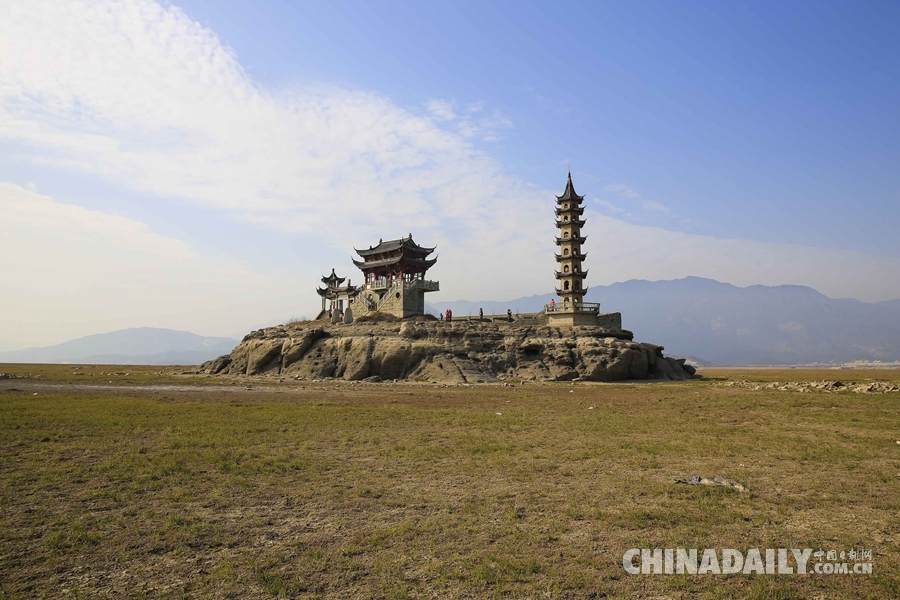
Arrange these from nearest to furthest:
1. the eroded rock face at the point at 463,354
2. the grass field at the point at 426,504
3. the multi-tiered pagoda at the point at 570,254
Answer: the grass field at the point at 426,504 → the eroded rock face at the point at 463,354 → the multi-tiered pagoda at the point at 570,254

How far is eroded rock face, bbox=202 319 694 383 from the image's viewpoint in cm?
4978

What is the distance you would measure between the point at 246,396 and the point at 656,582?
31824 millimetres

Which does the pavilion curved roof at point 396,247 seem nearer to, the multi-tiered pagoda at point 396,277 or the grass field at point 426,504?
the multi-tiered pagoda at point 396,277

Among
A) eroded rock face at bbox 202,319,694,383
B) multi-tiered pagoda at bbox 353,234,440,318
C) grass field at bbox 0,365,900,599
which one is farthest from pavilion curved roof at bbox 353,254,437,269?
grass field at bbox 0,365,900,599

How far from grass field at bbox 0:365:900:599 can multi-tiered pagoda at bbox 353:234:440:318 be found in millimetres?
43105

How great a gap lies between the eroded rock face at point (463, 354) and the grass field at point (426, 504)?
26.5 meters

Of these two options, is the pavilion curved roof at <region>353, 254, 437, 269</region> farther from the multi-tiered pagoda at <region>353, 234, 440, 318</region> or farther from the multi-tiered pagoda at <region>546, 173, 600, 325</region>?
the multi-tiered pagoda at <region>546, 173, 600, 325</region>

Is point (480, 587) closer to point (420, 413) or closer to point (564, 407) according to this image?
point (420, 413)

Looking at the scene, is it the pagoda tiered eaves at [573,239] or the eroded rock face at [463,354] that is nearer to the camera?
the eroded rock face at [463,354]

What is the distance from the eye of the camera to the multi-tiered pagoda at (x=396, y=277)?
66.2 m

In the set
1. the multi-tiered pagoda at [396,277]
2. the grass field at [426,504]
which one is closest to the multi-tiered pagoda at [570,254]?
the multi-tiered pagoda at [396,277]

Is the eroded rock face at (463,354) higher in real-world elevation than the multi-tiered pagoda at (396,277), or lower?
lower

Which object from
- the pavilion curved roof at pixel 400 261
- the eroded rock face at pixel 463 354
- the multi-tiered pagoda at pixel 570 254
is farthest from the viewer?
the pavilion curved roof at pixel 400 261

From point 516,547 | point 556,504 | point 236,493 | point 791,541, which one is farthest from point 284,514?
point 791,541
